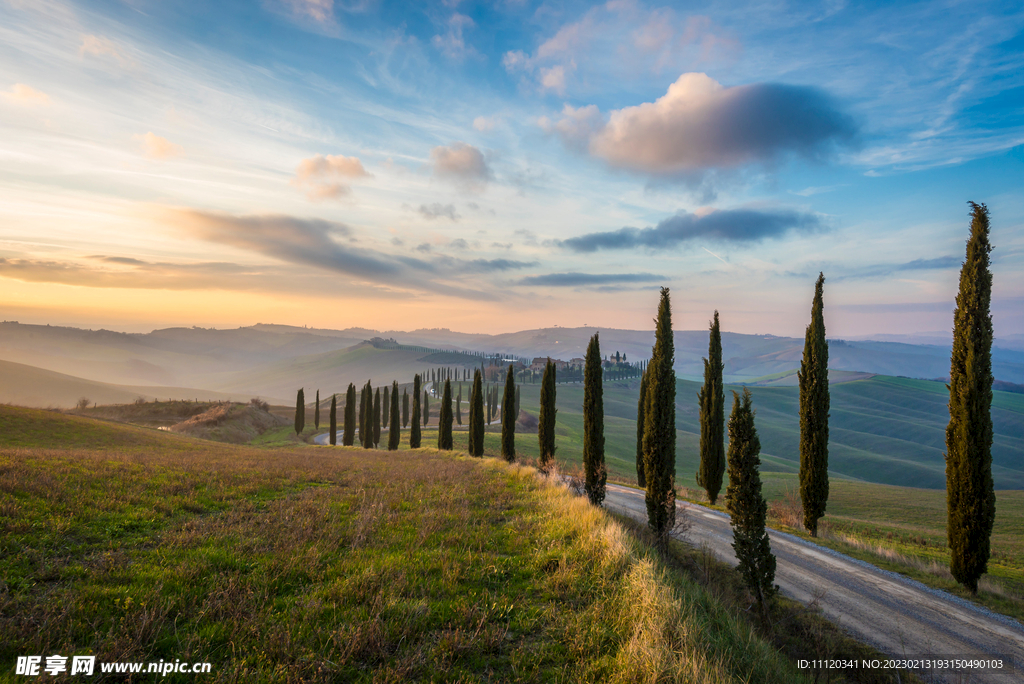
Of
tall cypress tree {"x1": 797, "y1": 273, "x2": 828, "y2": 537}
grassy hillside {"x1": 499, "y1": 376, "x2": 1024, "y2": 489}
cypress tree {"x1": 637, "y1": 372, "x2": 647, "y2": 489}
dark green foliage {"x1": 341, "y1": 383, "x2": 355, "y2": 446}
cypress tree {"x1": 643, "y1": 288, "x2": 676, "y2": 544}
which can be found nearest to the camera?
cypress tree {"x1": 643, "y1": 288, "x2": 676, "y2": 544}

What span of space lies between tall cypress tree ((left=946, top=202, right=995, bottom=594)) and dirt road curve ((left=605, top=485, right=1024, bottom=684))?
1.84 m

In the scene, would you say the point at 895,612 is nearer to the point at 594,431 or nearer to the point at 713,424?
the point at 594,431

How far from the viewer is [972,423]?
44.7 feet

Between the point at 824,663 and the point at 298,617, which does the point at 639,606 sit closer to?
the point at 298,617

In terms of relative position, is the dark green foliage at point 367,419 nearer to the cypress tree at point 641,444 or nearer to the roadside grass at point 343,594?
the cypress tree at point 641,444

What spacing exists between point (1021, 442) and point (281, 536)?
164 metres

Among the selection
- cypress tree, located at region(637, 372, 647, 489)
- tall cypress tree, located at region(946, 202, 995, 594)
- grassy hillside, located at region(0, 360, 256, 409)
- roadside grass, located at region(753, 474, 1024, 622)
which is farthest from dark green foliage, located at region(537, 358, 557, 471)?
grassy hillside, located at region(0, 360, 256, 409)

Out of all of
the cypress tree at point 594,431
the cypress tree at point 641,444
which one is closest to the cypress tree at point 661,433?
the cypress tree at point 594,431

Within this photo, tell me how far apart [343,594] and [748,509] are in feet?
34.0

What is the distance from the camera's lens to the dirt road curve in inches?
377

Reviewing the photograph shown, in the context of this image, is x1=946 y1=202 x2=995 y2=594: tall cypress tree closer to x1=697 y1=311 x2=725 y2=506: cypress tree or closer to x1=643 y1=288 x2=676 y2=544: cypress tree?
x1=643 y1=288 x2=676 y2=544: cypress tree

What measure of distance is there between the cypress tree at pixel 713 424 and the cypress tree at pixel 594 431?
30.5ft

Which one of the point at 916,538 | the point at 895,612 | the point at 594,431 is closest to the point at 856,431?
the point at 916,538

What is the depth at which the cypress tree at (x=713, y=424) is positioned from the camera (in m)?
27.7
